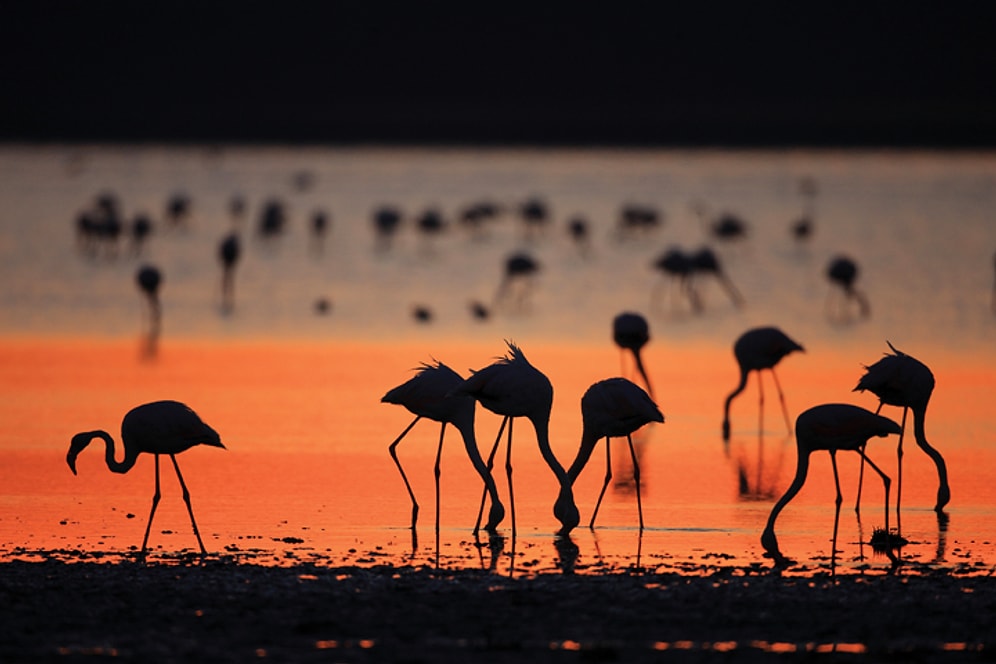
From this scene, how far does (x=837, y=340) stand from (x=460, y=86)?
79868mm

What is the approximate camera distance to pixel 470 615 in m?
7.54

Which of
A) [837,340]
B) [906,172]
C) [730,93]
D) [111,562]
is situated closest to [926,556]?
[111,562]

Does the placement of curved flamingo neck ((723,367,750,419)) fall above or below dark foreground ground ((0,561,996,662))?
above

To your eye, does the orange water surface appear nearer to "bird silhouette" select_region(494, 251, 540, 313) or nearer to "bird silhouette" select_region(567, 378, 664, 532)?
"bird silhouette" select_region(567, 378, 664, 532)

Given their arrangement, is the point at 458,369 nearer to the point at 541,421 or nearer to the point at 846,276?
the point at 541,421

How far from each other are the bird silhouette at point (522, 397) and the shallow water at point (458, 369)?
19cm

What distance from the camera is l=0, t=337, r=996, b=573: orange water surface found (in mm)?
9148

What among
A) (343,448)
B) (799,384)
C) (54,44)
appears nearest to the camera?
(343,448)

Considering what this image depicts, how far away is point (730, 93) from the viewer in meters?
92.9

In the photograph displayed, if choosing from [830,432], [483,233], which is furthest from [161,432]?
[483,233]

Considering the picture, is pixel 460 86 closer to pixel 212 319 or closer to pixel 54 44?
pixel 54 44

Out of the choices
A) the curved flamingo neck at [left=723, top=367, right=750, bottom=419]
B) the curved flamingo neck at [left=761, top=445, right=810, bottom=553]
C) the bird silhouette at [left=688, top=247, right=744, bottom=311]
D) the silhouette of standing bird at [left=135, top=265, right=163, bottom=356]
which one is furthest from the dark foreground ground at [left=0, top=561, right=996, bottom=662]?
the bird silhouette at [left=688, top=247, right=744, bottom=311]

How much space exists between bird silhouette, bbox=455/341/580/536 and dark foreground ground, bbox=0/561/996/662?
3.33 feet

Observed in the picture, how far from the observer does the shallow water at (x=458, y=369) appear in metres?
9.47
